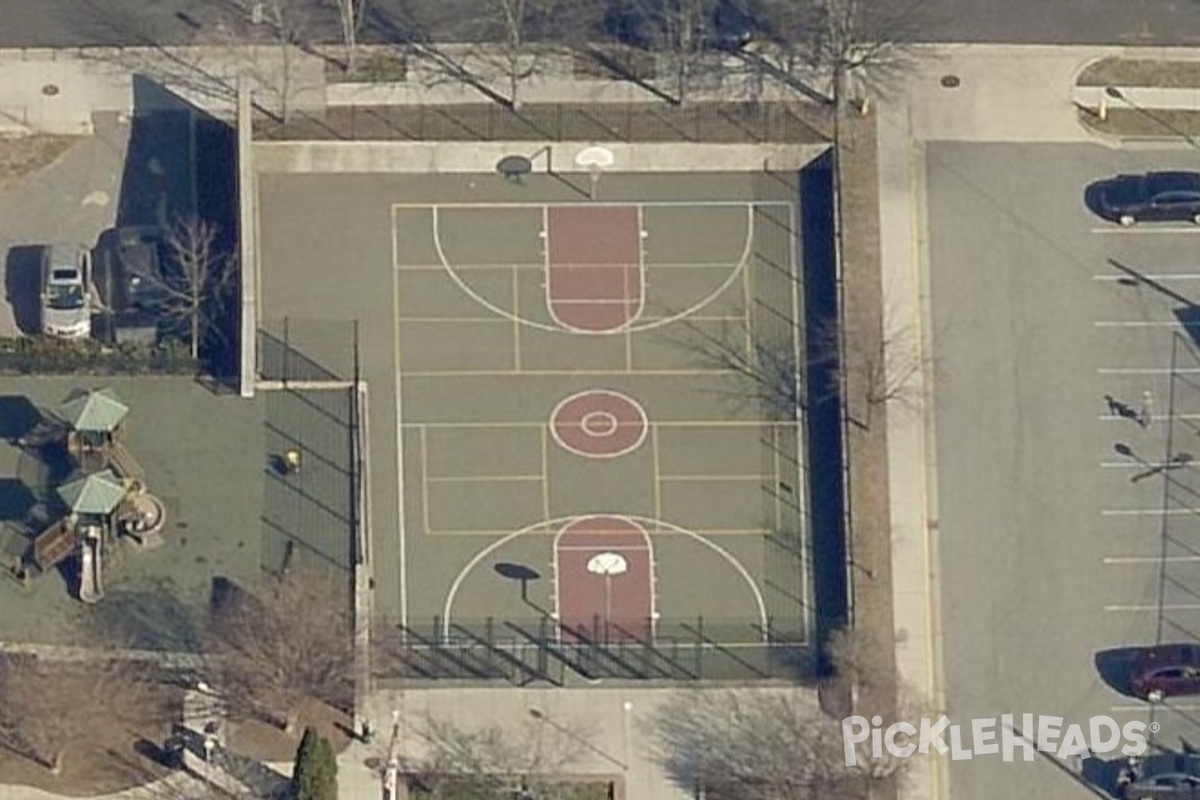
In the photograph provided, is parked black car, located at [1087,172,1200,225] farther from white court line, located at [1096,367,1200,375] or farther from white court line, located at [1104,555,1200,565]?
white court line, located at [1104,555,1200,565]

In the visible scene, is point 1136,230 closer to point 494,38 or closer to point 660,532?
point 660,532

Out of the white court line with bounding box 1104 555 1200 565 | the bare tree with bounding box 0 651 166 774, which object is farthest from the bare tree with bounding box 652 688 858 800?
the bare tree with bounding box 0 651 166 774

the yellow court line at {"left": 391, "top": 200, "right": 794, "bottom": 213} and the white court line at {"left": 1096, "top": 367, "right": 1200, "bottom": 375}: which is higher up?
the yellow court line at {"left": 391, "top": 200, "right": 794, "bottom": 213}

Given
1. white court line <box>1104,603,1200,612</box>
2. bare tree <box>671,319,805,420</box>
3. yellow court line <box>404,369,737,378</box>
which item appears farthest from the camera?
bare tree <box>671,319,805,420</box>

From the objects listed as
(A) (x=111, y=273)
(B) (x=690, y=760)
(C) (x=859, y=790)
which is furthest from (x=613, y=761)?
(A) (x=111, y=273)

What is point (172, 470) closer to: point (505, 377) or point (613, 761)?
point (505, 377)

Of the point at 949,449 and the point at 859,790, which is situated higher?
the point at 949,449

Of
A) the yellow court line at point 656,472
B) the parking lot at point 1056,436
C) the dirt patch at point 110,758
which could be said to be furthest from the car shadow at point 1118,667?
the dirt patch at point 110,758
